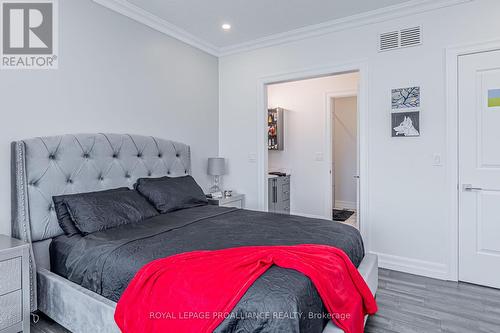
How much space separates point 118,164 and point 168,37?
5.45ft

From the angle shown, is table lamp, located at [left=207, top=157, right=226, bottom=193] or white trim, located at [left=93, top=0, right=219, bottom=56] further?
table lamp, located at [left=207, top=157, right=226, bottom=193]

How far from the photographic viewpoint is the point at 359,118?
3.26 metres

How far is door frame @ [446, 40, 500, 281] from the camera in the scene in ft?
9.07

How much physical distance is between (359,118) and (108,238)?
8.91 feet

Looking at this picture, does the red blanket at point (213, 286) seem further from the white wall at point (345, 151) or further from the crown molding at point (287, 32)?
the white wall at point (345, 151)

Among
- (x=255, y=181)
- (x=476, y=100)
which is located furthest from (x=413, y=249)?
(x=255, y=181)

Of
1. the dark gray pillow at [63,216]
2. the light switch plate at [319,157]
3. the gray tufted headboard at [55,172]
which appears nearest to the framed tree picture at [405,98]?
the light switch plate at [319,157]

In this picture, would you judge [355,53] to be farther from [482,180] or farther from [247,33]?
[482,180]

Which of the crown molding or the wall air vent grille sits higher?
the crown molding

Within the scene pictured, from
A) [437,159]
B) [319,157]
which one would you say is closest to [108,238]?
[437,159]

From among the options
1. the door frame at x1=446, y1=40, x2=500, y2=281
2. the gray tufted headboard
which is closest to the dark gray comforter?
the gray tufted headboard

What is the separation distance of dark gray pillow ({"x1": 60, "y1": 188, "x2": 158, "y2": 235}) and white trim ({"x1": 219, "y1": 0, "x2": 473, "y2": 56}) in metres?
2.52

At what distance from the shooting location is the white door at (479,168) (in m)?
2.62

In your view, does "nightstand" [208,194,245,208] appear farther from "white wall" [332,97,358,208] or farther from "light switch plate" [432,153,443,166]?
"white wall" [332,97,358,208]
